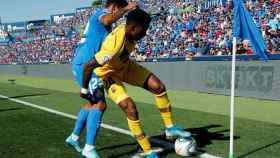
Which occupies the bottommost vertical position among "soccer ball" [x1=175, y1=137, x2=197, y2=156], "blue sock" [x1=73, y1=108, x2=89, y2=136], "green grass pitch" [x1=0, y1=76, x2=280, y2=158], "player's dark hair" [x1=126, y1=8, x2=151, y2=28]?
"green grass pitch" [x1=0, y1=76, x2=280, y2=158]

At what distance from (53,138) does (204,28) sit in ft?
54.2

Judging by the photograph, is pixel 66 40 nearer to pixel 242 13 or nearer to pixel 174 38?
pixel 174 38

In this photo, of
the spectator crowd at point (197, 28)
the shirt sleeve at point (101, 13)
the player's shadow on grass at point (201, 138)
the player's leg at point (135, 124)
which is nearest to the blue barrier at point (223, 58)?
the spectator crowd at point (197, 28)

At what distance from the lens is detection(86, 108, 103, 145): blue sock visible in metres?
6.67

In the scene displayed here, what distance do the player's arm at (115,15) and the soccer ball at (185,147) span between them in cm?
199

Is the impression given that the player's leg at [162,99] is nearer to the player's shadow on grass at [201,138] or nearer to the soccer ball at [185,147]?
the soccer ball at [185,147]

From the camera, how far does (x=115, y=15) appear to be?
6211 millimetres

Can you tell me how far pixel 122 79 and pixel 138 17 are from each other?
3.99 ft

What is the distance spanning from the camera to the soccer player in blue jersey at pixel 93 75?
646cm

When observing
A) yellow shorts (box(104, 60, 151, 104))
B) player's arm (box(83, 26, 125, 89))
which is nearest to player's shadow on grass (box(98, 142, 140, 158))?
yellow shorts (box(104, 60, 151, 104))

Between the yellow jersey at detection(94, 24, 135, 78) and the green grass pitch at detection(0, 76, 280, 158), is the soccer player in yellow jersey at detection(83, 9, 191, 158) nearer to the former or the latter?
the yellow jersey at detection(94, 24, 135, 78)

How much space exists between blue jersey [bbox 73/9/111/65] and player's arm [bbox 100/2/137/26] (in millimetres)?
115

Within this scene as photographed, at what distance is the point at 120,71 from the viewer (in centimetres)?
675

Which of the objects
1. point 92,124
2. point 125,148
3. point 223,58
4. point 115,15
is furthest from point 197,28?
point 115,15
